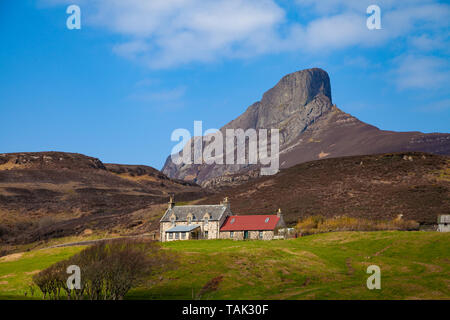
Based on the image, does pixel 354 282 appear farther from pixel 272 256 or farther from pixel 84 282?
pixel 84 282

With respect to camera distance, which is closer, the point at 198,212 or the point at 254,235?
the point at 254,235

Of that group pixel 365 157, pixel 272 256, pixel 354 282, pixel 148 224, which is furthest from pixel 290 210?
pixel 354 282

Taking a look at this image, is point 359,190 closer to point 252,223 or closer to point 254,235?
point 252,223

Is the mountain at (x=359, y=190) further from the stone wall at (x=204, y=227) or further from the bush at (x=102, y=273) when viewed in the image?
the bush at (x=102, y=273)

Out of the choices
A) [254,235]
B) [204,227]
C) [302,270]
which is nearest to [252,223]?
[254,235]

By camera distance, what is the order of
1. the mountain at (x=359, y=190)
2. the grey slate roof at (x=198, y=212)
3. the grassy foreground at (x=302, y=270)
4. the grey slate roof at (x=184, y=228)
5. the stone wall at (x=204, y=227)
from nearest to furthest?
1. the grassy foreground at (x=302, y=270)
2. the grey slate roof at (x=184, y=228)
3. the stone wall at (x=204, y=227)
4. the grey slate roof at (x=198, y=212)
5. the mountain at (x=359, y=190)

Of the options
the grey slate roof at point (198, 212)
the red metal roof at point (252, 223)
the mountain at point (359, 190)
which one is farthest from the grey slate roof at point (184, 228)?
the mountain at point (359, 190)
